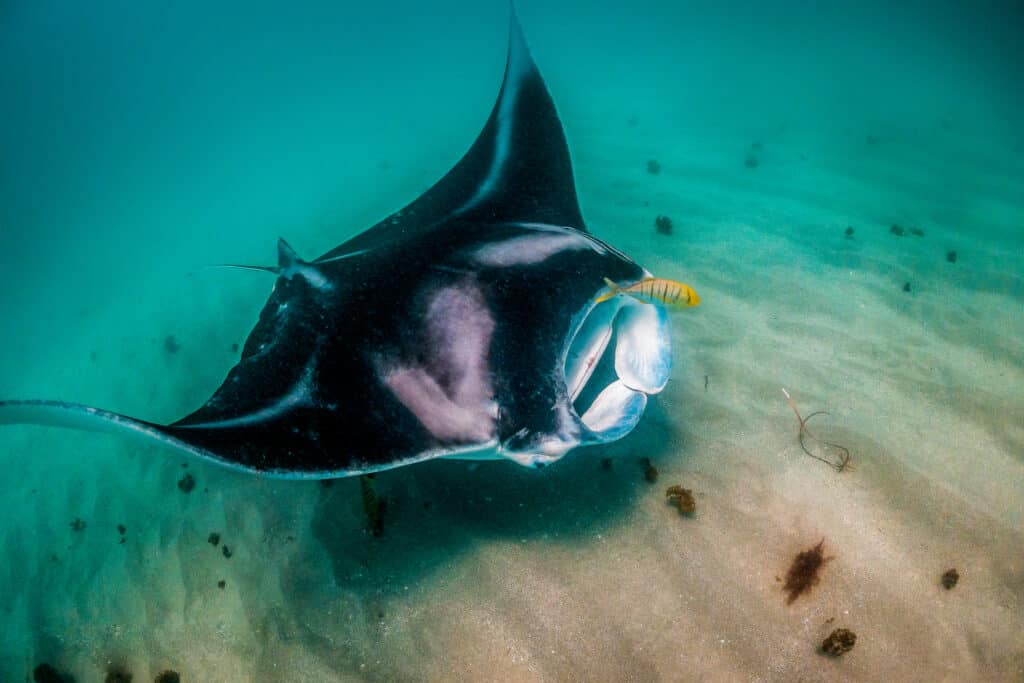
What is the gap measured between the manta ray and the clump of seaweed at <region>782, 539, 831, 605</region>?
1.71 metres

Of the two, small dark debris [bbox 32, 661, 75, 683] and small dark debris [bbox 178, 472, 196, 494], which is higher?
small dark debris [bbox 178, 472, 196, 494]

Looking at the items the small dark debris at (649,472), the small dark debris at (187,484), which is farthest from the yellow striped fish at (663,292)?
the small dark debris at (187,484)

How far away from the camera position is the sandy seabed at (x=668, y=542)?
2.84m

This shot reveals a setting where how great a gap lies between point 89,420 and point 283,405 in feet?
2.32

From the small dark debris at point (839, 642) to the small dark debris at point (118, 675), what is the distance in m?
5.33

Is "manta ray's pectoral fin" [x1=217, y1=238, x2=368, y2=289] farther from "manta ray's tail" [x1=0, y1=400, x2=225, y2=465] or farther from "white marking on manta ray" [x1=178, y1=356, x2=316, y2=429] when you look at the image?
"manta ray's tail" [x1=0, y1=400, x2=225, y2=465]

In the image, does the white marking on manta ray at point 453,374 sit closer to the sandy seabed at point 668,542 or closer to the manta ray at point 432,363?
the manta ray at point 432,363

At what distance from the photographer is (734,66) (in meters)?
35.5

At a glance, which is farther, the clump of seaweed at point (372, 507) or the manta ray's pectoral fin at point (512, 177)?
the manta ray's pectoral fin at point (512, 177)

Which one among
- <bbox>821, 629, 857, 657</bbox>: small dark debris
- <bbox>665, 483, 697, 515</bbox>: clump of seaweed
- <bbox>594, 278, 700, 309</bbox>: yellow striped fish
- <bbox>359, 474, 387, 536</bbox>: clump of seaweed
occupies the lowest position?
<bbox>821, 629, 857, 657</bbox>: small dark debris

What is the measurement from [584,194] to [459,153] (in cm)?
941

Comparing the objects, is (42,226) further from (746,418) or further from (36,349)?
(746,418)

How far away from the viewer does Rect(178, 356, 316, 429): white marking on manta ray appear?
206 centimetres

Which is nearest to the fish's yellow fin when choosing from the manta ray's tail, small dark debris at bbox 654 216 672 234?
the manta ray's tail
